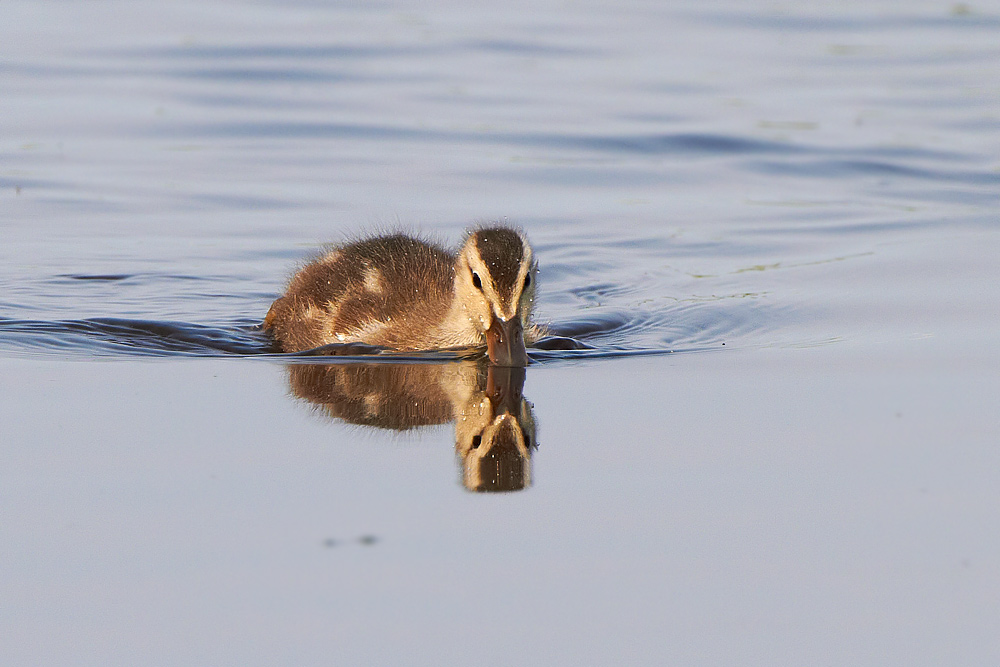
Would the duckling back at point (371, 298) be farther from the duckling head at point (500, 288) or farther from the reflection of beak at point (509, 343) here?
the reflection of beak at point (509, 343)

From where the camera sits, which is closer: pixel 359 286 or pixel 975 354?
pixel 975 354

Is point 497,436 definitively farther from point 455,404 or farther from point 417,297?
point 417,297

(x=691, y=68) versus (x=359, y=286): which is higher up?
(x=691, y=68)

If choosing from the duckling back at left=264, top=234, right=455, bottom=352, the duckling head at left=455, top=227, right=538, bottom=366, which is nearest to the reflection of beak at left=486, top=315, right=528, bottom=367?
A: the duckling head at left=455, top=227, right=538, bottom=366

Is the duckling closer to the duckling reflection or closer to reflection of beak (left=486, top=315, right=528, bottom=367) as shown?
reflection of beak (left=486, top=315, right=528, bottom=367)

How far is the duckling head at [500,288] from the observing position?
7.04m

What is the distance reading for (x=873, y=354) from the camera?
7324mm

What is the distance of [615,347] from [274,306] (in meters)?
1.93

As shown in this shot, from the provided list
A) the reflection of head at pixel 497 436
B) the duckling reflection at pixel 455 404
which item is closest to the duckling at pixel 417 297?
the duckling reflection at pixel 455 404

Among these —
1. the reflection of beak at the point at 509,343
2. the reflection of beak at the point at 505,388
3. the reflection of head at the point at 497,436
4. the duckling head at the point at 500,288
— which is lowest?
the reflection of head at the point at 497,436

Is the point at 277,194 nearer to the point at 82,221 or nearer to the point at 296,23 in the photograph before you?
the point at 82,221

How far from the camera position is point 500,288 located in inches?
277

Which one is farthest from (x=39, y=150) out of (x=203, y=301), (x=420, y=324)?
(x=420, y=324)

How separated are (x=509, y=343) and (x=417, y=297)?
905 mm
